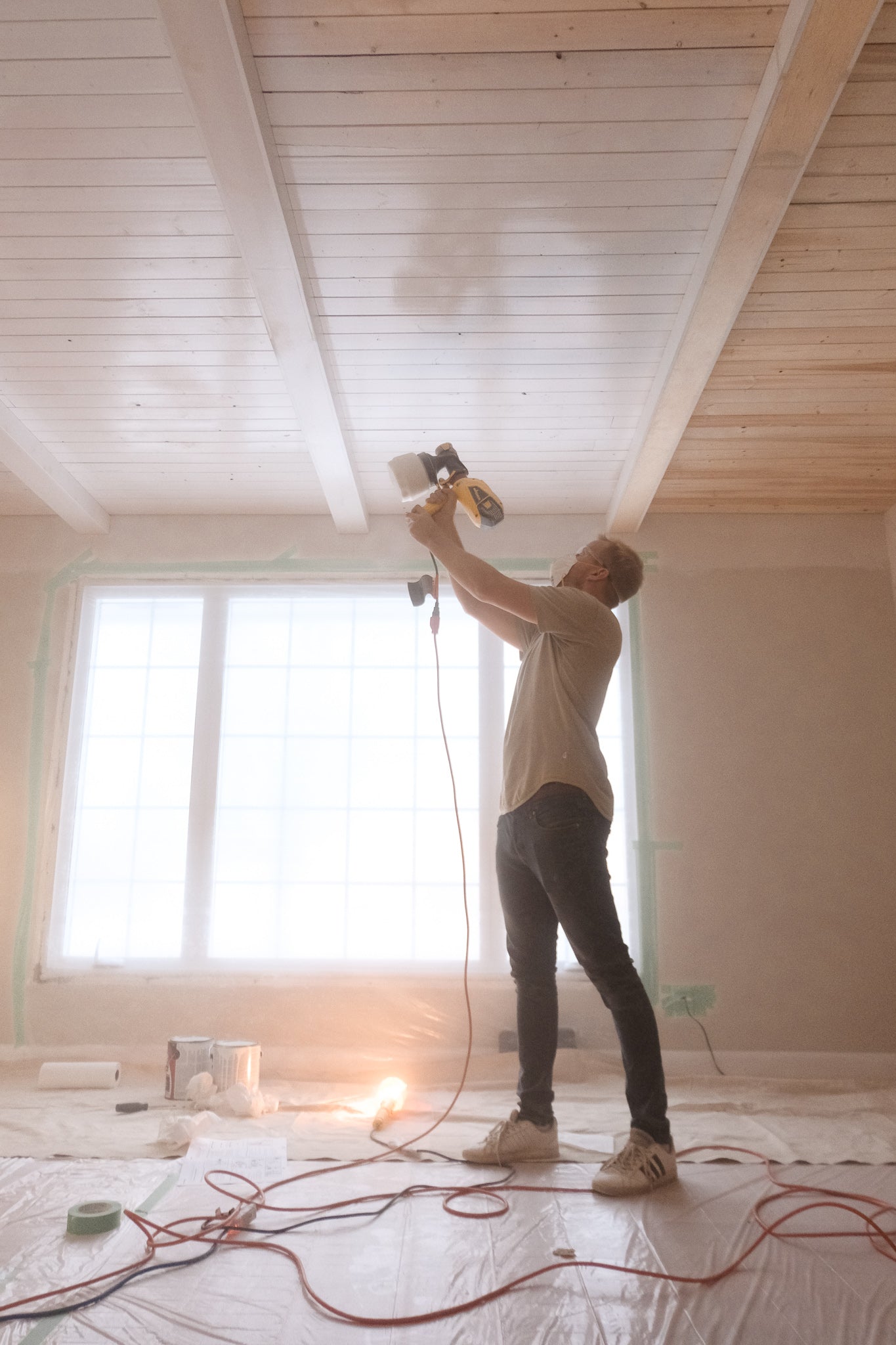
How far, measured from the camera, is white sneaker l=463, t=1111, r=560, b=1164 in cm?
191

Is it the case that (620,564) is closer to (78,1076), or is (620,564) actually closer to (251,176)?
(251,176)

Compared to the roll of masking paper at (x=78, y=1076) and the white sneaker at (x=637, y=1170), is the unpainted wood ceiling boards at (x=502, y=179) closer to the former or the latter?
the white sneaker at (x=637, y=1170)

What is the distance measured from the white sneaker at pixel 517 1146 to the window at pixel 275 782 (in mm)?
1398

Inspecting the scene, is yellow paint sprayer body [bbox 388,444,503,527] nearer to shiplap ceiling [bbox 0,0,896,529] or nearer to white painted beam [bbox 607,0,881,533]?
shiplap ceiling [bbox 0,0,896,529]

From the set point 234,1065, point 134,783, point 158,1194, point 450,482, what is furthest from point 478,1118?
point 134,783

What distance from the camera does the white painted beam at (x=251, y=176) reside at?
1645 millimetres

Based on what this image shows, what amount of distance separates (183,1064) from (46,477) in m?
2.03

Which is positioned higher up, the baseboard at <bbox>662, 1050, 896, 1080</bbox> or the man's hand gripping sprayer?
the man's hand gripping sprayer

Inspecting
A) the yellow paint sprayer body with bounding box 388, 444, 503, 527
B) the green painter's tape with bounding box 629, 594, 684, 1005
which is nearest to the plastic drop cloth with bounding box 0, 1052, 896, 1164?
the green painter's tape with bounding box 629, 594, 684, 1005

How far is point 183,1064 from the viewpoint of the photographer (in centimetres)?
274

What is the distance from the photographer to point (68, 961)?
11.1ft

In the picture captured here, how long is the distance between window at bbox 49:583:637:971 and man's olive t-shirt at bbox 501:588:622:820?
1436 millimetres

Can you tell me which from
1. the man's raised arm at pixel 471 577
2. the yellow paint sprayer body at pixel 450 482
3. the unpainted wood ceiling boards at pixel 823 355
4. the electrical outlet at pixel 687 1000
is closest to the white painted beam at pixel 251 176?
the yellow paint sprayer body at pixel 450 482

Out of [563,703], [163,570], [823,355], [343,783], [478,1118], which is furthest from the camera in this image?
[163,570]
